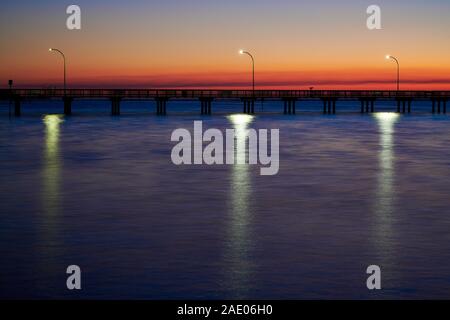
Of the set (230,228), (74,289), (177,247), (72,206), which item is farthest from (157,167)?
(74,289)

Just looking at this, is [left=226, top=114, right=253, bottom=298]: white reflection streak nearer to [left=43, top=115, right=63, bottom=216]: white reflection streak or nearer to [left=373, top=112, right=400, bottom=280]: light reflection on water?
[left=373, top=112, right=400, bottom=280]: light reflection on water

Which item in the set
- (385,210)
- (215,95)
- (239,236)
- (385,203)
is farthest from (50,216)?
(215,95)

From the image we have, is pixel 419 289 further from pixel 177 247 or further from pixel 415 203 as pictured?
pixel 415 203

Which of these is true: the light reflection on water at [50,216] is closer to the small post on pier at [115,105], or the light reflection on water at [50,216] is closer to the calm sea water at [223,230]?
the calm sea water at [223,230]

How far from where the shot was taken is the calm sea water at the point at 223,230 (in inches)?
408

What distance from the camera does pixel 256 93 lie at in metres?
92.6

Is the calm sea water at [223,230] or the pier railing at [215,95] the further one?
the pier railing at [215,95]

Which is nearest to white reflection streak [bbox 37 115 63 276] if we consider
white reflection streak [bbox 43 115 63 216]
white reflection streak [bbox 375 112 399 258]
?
white reflection streak [bbox 43 115 63 216]

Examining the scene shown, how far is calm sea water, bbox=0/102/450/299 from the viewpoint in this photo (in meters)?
10.4

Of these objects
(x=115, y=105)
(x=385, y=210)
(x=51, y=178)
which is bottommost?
(x=51, y=178)

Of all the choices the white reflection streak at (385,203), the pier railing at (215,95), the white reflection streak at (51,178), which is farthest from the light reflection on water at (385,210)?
the pier railing at (215,95)

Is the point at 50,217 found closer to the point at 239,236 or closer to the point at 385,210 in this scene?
the point at 239,236

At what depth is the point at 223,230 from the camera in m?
14.5
